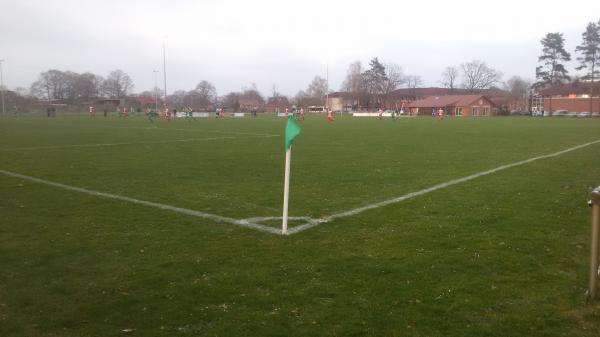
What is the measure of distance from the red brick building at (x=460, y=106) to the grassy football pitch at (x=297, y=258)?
315 feet

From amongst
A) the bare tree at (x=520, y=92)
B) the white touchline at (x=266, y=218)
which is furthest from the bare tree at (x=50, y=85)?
the white touchline at (x=266, y=218)

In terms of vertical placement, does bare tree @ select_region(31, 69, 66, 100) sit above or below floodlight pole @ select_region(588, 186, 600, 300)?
above

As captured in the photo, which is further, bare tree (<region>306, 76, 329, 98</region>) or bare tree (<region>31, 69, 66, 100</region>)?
bare tree (<region>306, 76, 329, 98</region>)

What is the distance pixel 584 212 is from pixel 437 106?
103 m

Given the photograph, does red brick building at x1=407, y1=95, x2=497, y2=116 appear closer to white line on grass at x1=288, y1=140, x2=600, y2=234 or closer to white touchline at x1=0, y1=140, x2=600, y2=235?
white line on grass at x1=288, y1=140, x2=600, y2=234

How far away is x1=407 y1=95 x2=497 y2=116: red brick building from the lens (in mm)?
101631

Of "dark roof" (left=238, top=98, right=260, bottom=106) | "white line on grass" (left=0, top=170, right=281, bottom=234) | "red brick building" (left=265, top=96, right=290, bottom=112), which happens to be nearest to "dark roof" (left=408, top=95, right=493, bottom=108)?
"red brick building" (left=265, top=96, right=290, bottom=112)

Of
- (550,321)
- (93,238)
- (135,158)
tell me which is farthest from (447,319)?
(135,158)

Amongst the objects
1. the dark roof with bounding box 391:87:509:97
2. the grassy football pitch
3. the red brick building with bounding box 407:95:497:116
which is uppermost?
the dark roof with bounding box 391:87:509:97

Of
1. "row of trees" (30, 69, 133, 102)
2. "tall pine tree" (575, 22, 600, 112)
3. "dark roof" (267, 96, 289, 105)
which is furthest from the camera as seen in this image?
"dark roof" (267, 96, 289, 105)

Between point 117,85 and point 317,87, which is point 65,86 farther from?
point 317,87

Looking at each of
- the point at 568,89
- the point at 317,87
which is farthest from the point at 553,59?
the point at 317,87

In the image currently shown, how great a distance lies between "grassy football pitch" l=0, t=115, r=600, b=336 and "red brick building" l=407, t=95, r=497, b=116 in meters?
96.0

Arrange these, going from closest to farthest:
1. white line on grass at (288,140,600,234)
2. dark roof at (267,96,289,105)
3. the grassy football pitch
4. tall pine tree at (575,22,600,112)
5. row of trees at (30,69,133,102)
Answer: the grassy football pitch, white line on grass at (288,140,600,234), tall pine tree at (575,22,600,112), row of trees at (30,69,133,102), dark roof at (267,96,289,105)
